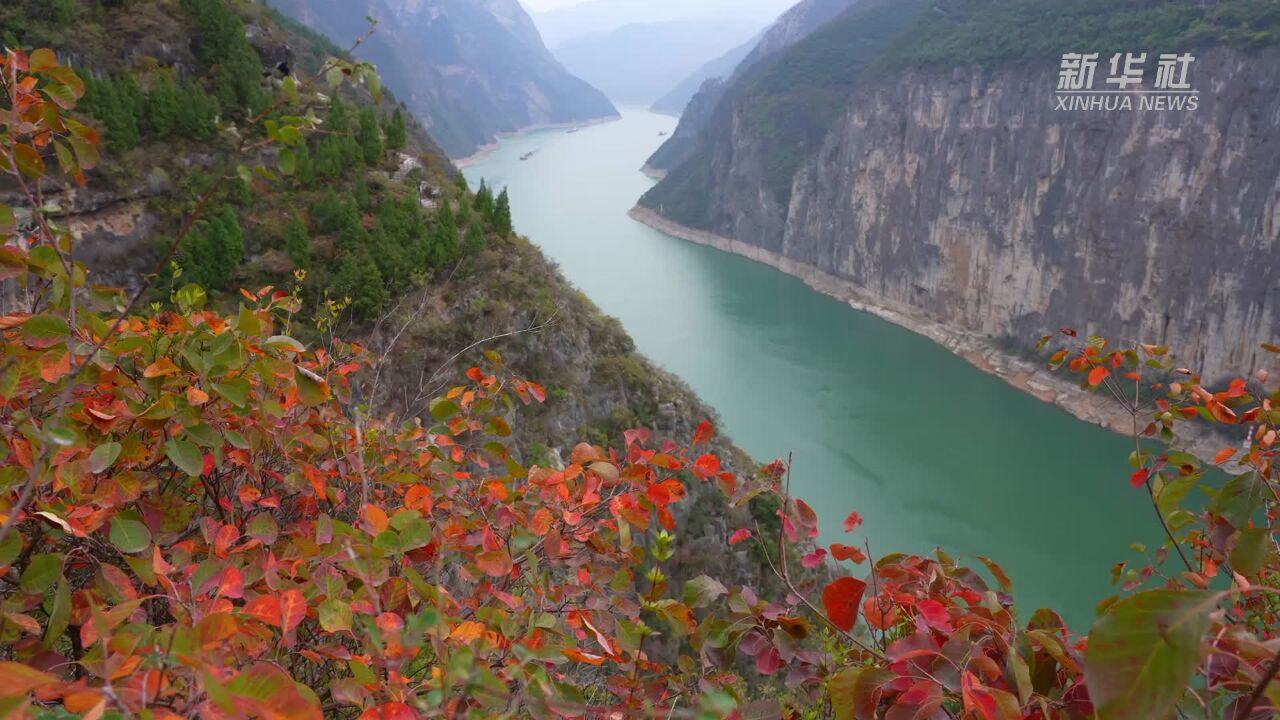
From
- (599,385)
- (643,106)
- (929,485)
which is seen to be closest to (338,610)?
(599,385)

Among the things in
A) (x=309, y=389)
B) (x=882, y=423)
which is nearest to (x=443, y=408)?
(x=309, y=389)

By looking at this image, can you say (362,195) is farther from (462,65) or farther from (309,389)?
(462,65)

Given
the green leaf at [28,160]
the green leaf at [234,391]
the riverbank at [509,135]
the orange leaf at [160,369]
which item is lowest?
→ the riverbank at [509,135]

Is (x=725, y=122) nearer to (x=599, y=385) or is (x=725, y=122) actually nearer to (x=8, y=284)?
(x=599, y=385)

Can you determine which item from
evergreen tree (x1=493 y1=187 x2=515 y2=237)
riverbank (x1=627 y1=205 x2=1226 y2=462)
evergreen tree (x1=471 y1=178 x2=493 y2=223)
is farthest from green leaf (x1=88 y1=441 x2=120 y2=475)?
riverbank (x1=627 y1=205 x2=1226 y2=462)

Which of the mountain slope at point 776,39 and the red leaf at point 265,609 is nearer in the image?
the red leaf at point 265,609

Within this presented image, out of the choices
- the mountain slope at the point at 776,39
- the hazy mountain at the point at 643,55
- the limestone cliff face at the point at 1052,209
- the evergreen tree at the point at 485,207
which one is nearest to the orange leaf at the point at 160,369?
the evergreen tree at the point at 485,207

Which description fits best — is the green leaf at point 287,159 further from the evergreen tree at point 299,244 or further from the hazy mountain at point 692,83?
the hazy mountain at point 692,83
